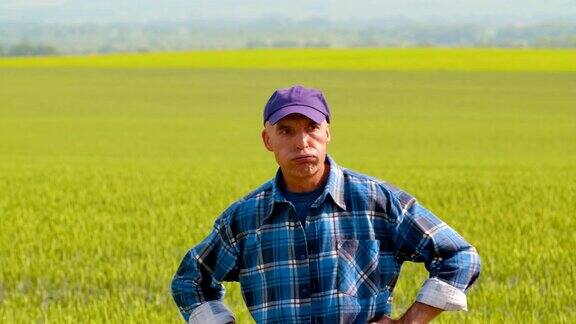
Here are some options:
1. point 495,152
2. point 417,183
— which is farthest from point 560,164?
point 417,183

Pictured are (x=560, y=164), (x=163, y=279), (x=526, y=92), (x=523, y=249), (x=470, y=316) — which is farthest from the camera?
(x=526, y=92)

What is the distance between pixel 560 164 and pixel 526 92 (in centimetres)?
3049

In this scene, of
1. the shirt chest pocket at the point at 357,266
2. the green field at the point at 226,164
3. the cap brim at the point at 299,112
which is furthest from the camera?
the green field at the point at 226,164

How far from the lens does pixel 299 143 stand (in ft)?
11.1

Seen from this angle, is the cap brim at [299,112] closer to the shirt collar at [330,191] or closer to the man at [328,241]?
the man at [328,241]

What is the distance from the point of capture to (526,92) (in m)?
54.0

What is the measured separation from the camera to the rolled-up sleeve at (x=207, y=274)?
358cm

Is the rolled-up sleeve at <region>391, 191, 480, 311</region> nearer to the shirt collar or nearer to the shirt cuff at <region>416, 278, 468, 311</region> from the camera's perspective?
the shirt cuff at <region>416, 278, 468, 311</region>

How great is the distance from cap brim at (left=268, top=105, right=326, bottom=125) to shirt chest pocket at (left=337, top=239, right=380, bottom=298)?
347mm

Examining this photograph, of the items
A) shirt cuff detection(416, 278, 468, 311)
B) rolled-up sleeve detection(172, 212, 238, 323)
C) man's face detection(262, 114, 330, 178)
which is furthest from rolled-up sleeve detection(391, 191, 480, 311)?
rolled-up sleeve detection(172, 212, 238, 323)

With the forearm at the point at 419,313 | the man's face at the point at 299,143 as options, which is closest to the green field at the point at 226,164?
the forearm at the point at 419,313

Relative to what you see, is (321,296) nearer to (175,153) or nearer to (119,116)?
(175,153)

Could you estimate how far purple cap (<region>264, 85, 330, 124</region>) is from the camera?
132 inches

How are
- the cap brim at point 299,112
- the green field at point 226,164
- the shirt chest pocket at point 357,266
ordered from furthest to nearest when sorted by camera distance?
the green field at point 226,164, the shirt chest pocket at point 357,266, the cap brim at point 299,112
